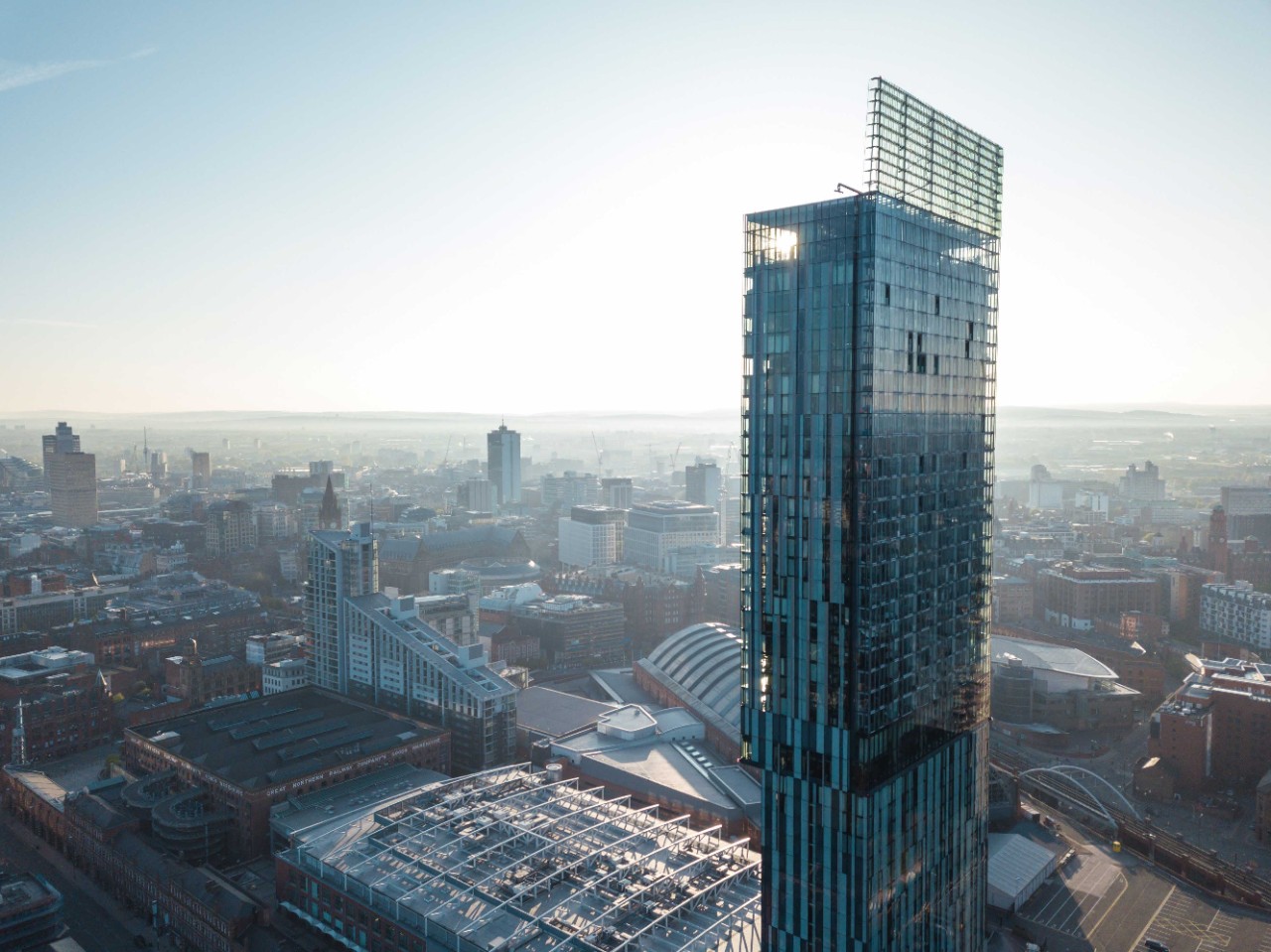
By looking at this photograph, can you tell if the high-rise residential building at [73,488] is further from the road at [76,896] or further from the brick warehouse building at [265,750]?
the road at [76,896]

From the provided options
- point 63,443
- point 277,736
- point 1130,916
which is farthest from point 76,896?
point 63,443

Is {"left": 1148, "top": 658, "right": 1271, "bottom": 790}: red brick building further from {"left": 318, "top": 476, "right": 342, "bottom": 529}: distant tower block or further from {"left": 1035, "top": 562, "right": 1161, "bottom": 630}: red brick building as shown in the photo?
{"left": 318, "top": 476, "right": 342, "bottom": 529}: distant tower block

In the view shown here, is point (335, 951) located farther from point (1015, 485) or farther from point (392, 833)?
point (1015, 485)

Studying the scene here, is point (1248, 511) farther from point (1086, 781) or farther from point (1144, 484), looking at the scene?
point (1086, 781)

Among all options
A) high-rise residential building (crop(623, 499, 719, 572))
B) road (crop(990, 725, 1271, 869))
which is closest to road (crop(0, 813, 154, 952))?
road (crop(990, 725, 1271, 869))

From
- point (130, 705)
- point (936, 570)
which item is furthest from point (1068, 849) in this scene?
point (130, 705)

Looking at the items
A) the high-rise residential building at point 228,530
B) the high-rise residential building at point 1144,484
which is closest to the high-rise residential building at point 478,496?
the high-rise residential building at point 228,530
